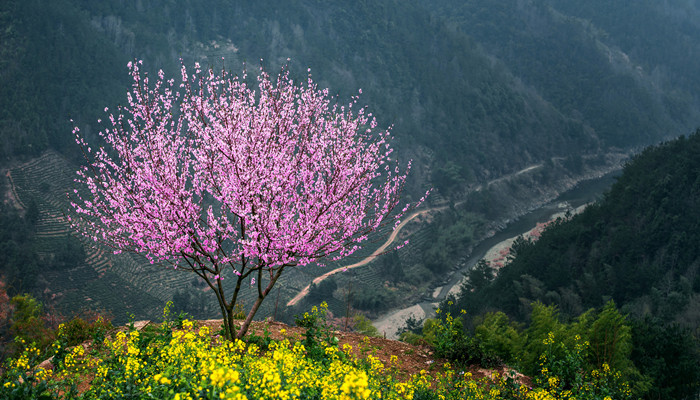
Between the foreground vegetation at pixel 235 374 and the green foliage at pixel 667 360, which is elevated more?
the foreground vegetation at pixel 235 374

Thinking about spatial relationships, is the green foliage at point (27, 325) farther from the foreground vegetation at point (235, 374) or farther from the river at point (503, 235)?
the river at point (503, 235)

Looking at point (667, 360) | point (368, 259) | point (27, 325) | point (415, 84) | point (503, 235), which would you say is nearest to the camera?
point (27, 325)

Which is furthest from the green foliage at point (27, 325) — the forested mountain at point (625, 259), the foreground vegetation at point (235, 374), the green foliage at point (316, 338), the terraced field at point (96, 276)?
the terraced field at point (96, 276)

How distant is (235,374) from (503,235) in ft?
244

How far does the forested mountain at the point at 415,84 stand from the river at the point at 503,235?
6.73 ft

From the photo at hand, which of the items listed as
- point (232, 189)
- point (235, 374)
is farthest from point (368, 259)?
point (235, 374)

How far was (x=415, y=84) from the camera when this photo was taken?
100 meters

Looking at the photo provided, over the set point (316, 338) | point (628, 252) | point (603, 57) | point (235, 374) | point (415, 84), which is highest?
point (603, 57)

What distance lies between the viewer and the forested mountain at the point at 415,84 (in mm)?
57281

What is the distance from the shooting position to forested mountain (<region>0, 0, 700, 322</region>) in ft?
188

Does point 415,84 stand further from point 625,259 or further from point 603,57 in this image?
point 625,259

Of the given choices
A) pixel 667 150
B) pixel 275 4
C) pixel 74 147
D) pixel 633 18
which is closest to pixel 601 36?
pixel 633 18

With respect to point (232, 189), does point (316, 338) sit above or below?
below

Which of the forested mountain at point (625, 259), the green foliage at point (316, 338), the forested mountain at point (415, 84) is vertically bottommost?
the forested mountain at point (625, 259)
